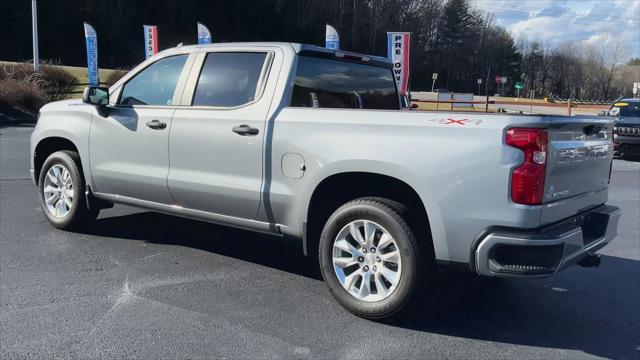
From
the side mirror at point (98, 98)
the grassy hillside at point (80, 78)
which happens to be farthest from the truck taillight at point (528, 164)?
the grassy hillside at point (80, 78)

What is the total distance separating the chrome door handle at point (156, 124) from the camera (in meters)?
5.00

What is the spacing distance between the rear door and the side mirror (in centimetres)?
96

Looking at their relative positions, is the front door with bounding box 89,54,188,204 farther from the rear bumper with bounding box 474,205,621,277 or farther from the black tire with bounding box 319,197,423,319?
the rear bumper with bounding box 474,205,621,277

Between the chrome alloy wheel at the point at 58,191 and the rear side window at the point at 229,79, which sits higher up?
the rear side window at the point at 229,79

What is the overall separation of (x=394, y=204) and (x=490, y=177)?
0.73m

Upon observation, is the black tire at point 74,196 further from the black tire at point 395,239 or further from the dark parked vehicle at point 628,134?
the dark parked vehicle at point 628,134

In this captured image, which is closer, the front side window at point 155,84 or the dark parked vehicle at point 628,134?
the front side window at point 155,84

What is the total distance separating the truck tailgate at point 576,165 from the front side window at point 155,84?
327 centimetres

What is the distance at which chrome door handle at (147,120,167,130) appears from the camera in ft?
16.4

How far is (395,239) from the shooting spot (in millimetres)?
3783

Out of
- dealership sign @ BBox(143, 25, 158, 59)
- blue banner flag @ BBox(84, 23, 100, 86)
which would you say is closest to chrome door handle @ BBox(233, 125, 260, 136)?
dealership sign @ BBox(143, 25, 158, 59)

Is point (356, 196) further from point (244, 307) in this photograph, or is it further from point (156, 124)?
point (156, 124)

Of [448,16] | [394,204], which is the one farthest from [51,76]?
[448,16]

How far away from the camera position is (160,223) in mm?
6609
